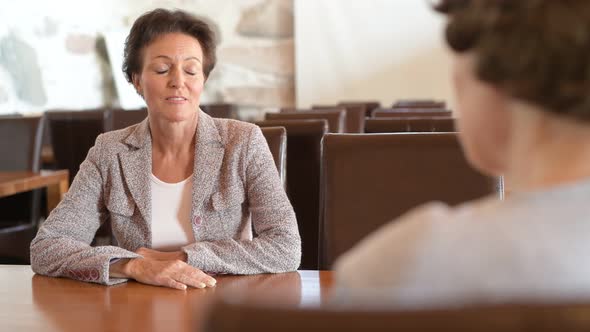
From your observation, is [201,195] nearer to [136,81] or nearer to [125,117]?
[136,81]

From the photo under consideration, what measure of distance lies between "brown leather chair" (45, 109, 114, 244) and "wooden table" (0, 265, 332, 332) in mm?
2343

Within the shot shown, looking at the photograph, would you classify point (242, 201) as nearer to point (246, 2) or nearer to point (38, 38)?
point (38, 38)

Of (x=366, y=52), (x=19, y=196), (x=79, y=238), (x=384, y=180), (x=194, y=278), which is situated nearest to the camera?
(x=194, y=278)

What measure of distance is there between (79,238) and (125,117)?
74.1 inches

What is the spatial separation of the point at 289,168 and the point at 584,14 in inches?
91.0

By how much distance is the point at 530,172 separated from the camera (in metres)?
0.64

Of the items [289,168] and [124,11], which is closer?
[289,168]

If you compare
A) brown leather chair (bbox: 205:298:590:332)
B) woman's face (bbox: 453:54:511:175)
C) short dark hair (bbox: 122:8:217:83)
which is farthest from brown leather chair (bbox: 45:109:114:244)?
brown leather chair (bbox: 205:298:590:332)


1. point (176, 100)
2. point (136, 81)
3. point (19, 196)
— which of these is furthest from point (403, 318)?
point (19, 196)

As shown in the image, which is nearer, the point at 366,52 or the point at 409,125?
the point at 409,125

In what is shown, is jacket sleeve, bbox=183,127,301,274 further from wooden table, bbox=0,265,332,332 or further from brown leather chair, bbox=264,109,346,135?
brown leather chair, bbox=264,109,346,135

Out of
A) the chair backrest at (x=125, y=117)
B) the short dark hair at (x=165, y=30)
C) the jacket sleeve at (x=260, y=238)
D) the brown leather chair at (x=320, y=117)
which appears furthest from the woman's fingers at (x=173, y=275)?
the chair backrest at (x=125, y=117)

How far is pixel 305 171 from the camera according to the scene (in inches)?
112

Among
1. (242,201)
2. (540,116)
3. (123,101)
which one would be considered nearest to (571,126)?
(540,116)
